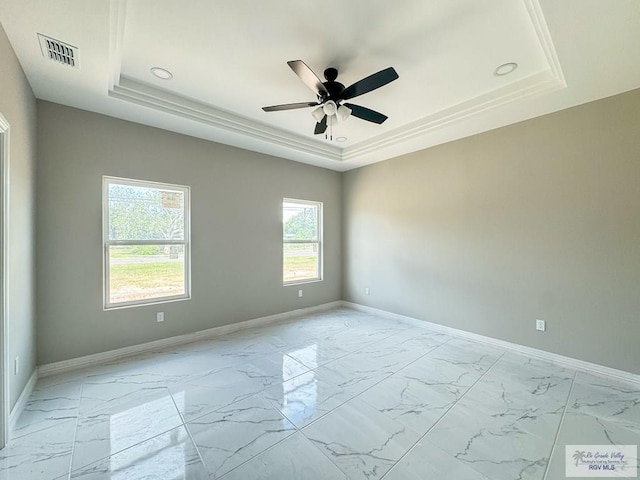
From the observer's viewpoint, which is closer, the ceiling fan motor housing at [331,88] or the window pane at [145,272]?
the ceiling fan motor housing at [331,88]

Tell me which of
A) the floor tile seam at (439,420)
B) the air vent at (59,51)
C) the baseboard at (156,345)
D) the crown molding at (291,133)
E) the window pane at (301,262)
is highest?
the crown molding at (291,133)

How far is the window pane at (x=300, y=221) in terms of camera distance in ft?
15.7

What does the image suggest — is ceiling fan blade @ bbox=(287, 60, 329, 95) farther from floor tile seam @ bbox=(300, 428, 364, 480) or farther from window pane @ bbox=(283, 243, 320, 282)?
window pane @ bbox=(283, 243, 320, 282)

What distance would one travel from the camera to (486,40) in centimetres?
214

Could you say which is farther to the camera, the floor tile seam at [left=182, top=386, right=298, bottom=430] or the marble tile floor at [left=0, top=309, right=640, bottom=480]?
the floor tile seam at [left=182, top=386, right=298, bottom=430]

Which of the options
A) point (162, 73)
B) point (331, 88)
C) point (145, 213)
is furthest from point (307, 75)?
point (145, 213)

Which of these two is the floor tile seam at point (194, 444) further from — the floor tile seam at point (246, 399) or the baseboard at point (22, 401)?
the baseboard at point (22, 401)

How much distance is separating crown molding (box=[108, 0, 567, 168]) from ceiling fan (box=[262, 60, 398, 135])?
1039mm

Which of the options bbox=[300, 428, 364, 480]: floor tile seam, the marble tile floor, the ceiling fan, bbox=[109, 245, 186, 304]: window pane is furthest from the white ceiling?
bbox=[300, 428, 364, 480]: floor tile seam

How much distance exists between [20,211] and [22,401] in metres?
1.57

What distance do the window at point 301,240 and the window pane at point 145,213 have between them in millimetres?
1714

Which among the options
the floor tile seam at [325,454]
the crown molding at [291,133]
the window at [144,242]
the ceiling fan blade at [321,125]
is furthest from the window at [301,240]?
the floor tile seam at [325,454]

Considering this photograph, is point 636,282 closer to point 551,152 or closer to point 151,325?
point 551,152

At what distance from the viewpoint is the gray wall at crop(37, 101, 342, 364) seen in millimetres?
2770
